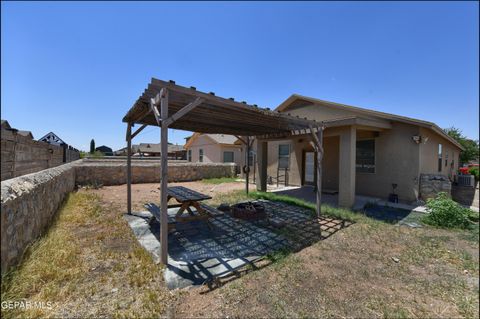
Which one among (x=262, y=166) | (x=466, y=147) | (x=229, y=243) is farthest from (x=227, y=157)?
(x=466, y=147)

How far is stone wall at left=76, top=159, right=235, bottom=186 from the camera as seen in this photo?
35.4ft

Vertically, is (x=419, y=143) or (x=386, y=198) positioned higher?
(x=419, y=143)

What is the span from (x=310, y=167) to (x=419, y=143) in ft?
15.1

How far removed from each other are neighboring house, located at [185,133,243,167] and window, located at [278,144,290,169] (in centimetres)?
578

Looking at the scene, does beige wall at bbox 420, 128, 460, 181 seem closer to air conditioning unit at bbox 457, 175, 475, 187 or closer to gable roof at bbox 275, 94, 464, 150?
gable roof at bbox 275, 94, 464, 150

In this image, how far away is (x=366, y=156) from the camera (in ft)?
29.4

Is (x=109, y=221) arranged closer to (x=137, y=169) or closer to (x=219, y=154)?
(x=137, y=169)

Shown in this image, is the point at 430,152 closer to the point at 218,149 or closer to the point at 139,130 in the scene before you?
the point at 139,130

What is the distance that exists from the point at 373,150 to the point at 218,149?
12.8 m

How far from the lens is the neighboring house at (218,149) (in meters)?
19.0

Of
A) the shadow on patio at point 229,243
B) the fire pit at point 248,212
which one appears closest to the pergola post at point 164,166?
the shadow on patio at point 229,243

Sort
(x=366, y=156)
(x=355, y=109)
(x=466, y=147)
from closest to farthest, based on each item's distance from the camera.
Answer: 1. (x=355, y=109)
2. (x=366, y=156)
3. (x=466, y=147)

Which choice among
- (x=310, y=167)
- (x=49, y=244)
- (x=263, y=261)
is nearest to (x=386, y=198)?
(x=310, y=167)

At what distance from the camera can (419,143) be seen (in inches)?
297
